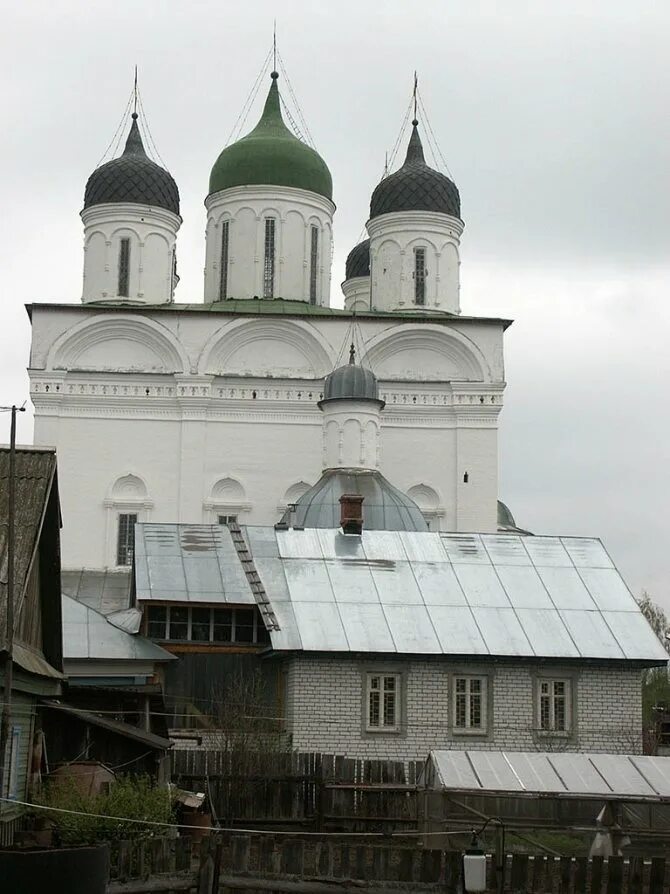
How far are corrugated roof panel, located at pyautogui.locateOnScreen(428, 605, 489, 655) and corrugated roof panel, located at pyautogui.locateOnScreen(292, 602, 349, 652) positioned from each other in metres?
1.28

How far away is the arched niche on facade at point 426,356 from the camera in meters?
35.2

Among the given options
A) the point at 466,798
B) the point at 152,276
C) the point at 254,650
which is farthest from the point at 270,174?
the point at 466,798

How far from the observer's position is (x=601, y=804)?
13.3 meters

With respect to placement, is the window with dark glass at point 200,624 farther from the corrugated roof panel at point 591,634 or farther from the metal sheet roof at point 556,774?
the metal sheet roof at point 556,774

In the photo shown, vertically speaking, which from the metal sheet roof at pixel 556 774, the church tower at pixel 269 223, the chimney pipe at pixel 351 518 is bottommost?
the metal sheet roof at pixel 556 774

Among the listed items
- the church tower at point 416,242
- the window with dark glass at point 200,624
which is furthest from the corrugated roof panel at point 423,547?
the church tower at point 416,242

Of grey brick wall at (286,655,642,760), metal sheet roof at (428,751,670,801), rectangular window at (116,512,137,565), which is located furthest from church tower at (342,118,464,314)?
metal sheet roof at (428,751,670,801)

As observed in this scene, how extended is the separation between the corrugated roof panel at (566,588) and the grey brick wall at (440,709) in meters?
1.14

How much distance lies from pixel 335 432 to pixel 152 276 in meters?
6.69

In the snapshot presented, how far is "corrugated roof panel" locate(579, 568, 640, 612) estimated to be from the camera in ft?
67.3

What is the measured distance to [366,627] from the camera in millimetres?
19234

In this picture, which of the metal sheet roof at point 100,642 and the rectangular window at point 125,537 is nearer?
the metal sheet roof at point 100,642

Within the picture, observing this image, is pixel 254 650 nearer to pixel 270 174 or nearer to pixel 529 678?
pixel 529 678

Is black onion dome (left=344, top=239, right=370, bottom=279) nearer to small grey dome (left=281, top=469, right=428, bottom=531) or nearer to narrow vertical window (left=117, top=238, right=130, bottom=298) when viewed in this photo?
narrow vertical window (left=117, top=238, right=130, bottom=298)
